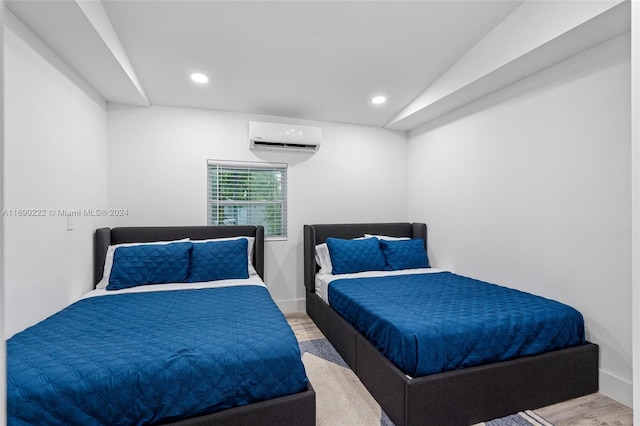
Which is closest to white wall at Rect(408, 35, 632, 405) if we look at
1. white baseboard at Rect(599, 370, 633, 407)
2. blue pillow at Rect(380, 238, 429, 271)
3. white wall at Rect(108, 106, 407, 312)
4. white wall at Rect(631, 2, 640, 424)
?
white baseboard at Rect(599, 370, 633, 407)

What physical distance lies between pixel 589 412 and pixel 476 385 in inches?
30.8

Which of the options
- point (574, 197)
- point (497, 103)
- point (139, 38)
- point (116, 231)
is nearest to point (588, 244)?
point (574, 197)

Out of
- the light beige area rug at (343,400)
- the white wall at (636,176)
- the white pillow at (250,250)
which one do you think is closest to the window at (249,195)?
the white pillow at (250,250)

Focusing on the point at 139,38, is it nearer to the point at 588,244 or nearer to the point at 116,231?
the point at 116,231

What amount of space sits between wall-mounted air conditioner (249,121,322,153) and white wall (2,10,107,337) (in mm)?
1517

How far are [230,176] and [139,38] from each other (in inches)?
63.6

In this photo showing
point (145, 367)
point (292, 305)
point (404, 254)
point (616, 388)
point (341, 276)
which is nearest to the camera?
point (145, 367)

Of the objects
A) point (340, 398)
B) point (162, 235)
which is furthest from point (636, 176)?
point (162, 235)

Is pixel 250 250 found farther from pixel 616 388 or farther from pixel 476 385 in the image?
pixel 616 388

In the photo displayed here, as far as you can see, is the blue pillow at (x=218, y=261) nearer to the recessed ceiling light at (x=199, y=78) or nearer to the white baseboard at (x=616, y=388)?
the recessed ceiling light at (x=199, y=78)

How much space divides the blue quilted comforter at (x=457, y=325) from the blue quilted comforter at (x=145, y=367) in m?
0.63

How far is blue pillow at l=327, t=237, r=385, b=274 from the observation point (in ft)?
10.9

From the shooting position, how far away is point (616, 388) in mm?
2025

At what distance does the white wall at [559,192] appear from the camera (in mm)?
2039
